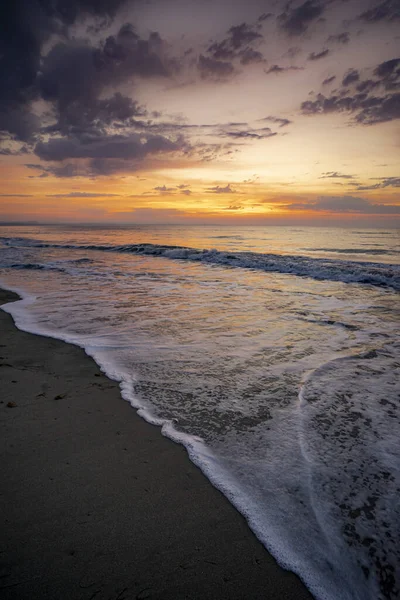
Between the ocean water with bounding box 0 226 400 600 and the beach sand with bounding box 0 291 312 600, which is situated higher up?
the beach sand with bounding box 0 291 312 600

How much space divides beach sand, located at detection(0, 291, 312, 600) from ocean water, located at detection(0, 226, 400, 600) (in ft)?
0.58

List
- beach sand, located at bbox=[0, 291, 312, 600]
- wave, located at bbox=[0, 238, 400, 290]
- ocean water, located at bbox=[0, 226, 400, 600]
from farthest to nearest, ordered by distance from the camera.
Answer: wave, located at bbox=[0, 238, 400, 290] → ocean water, located at bbox=[0, 226, 400, 600] → beach sand, located at bbox=[0, 291, 312, 600]

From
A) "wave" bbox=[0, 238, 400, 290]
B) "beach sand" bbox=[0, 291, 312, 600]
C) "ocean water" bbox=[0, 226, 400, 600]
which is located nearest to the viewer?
"beach sand" bbox=[0, 291, 312, 600]

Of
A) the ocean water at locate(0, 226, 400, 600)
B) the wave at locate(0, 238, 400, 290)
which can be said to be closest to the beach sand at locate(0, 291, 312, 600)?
the ocean water at locate(0, 226, 400, 600)

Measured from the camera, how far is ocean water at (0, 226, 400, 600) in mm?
1971

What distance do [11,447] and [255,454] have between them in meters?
2.11

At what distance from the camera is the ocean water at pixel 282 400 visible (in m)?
1.97

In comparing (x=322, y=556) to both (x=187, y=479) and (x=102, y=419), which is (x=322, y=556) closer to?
(x=187, y=479)

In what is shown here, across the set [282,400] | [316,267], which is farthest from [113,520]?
[316,267]

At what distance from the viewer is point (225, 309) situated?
314 inches

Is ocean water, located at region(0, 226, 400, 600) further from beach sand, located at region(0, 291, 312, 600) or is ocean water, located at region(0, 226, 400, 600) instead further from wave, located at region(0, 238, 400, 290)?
wave, located at region(0, 238, 400, 290)

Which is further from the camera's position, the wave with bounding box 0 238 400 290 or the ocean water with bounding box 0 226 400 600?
the wave with bounding box 0 238 400 290

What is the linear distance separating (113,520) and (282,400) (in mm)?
2186

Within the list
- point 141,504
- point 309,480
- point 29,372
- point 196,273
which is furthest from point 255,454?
point 196,273
